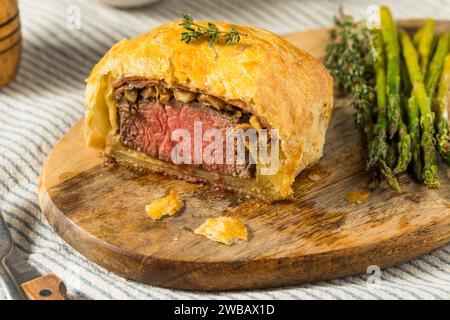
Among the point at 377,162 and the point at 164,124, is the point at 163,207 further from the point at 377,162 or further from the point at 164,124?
the point at 377,162

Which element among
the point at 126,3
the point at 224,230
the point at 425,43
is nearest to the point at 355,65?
the point at 425,43

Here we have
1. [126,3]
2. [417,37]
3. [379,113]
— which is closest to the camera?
[379,113]

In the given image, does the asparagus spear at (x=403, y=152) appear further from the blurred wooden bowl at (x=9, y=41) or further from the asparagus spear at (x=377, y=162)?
the blurred wooden bowl at (x=9, y=41)

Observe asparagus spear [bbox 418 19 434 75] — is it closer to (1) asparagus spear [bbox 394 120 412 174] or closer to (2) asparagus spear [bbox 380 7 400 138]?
(2) asparagus spear [bbox 380 7 400 138]

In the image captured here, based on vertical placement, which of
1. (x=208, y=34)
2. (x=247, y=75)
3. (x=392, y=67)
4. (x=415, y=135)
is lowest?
(x=415, y=135)

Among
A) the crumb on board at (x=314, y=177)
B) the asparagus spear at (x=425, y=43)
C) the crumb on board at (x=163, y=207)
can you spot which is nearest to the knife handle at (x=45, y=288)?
the crumb on board at (x=163, y=207)

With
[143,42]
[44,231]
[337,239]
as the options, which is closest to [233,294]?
[337,239]
